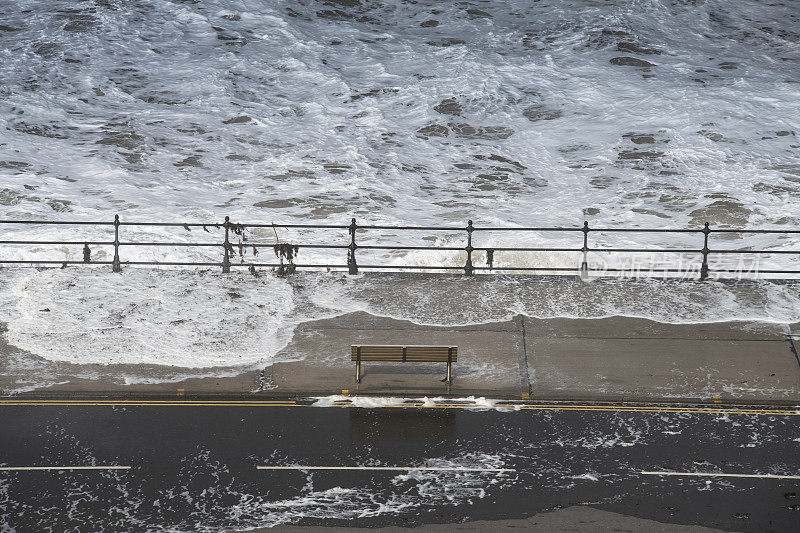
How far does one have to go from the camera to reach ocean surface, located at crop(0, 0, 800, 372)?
61.2 feet

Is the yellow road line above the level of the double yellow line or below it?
below

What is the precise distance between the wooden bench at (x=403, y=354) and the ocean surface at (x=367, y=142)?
2530mm

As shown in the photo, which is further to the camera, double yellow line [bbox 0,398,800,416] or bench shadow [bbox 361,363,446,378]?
bench shadow [bbox 361,363,446,378]

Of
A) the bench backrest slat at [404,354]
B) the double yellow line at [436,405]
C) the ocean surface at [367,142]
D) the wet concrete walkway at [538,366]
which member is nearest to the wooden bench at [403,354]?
the bench backrest slat at [404,354]

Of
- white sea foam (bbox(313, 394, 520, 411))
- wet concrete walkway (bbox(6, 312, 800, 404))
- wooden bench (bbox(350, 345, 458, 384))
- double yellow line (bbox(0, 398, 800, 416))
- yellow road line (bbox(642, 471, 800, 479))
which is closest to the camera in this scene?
yellow road line (bbox(642, 471, 800, 479))

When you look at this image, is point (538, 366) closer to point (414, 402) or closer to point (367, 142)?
point (414, 402)

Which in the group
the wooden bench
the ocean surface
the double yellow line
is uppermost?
the ocean surface

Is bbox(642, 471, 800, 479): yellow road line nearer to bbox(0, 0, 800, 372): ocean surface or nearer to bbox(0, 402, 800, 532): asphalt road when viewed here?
bbox(0, 402, 800, 532): asphalt road

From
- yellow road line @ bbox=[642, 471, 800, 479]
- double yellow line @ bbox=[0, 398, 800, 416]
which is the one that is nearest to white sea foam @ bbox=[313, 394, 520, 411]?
double yellow line @ bbox=[0, 398, 800, 416]

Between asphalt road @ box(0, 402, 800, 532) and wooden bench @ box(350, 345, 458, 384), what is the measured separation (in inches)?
48.2

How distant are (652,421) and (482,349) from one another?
3.97 meters

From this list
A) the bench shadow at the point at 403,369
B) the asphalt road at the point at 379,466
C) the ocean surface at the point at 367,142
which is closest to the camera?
the asphalt road at the point at 379,466

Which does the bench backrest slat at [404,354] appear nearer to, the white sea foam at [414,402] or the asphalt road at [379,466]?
the white sea foam at [414,402]

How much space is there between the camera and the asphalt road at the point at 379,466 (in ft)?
34.8
